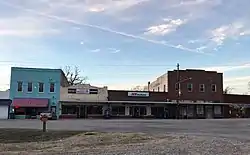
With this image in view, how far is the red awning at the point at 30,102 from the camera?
60250 mm

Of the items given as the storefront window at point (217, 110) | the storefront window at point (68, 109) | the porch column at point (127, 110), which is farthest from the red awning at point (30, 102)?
the storefront window at point (217, 110)

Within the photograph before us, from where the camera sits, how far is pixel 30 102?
60.6m

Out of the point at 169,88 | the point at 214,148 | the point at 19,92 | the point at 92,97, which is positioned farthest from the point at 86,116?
the point at 214,148

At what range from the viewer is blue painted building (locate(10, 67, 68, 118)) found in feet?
199

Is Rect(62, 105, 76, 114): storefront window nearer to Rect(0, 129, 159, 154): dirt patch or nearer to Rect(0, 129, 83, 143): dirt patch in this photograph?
Rect(0, 129, 159, 154): dirt patch

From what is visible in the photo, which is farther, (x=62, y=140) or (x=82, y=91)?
(x=82, y=91)

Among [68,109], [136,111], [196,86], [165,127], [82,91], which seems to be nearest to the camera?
[165,127]

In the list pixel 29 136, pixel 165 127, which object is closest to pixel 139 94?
pixel 165 127

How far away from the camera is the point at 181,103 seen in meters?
68.0

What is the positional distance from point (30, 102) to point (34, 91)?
6.95ft

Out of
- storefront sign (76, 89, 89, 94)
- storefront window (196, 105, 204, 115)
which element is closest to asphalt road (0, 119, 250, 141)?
storefront sign (76, 89, 89, 94)

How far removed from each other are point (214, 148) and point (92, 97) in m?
51.1

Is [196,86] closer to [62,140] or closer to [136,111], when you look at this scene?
[136,111]

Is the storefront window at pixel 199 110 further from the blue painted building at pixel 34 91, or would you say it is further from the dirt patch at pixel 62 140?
the dirt patch at pixel 62 140
